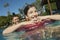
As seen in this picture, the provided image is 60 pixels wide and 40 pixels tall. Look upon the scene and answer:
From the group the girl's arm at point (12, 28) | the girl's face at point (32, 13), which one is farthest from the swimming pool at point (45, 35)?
the girl's face at point (32, 13)

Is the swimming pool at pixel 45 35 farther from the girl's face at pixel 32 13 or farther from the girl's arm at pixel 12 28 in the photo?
the girl's face at pixel 32 13

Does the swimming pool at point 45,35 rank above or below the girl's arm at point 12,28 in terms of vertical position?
below

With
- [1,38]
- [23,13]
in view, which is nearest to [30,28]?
[23,13]

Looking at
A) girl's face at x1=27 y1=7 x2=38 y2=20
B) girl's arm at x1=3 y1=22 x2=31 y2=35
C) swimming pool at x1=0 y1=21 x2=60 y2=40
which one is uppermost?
girl's face at x1=27 y1=7 x2=38 y2=20

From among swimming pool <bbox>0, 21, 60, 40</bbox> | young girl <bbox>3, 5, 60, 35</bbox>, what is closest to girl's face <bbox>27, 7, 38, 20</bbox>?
young girl <bbox>3, 5, 60, 35</bbox>

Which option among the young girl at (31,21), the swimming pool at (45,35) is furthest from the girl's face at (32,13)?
the swimming pool at (45,35)

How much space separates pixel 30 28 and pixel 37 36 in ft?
0.34

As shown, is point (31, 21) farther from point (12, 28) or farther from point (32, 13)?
point (12, 28)

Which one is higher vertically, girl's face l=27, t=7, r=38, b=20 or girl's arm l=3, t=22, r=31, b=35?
girl's face l=27, t=7, r=38, b=20

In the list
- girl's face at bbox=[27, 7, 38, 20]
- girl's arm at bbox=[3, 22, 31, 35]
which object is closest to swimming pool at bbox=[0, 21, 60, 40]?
girl's arm at bbox=[3, 22, 31, 35]

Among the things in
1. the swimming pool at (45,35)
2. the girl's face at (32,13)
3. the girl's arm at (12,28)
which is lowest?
the swimming pool at (45,35)

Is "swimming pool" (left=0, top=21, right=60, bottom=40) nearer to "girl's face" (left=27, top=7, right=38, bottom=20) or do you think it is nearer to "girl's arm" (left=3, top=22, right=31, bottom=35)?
"girl's arm" (left=3, top=22, right=31, bottom=35)

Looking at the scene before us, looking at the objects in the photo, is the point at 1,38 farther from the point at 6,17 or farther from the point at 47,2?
the point at 47,2

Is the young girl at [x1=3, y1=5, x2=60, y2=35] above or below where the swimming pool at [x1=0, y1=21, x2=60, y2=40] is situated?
above
